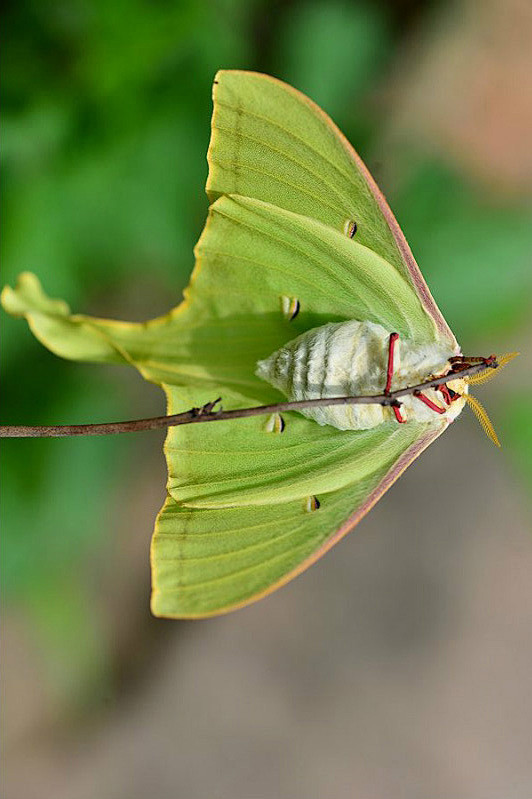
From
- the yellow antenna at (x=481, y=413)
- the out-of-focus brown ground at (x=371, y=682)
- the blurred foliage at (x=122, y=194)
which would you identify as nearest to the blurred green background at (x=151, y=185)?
the blurred foliage at (x=122, y=194)

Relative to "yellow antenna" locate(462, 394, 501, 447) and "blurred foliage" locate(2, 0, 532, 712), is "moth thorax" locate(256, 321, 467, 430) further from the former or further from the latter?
"blurred foliage" locate(2, 0, 532, 712)

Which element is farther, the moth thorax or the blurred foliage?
the blurred foliage

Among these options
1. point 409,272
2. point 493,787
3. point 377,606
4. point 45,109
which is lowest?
point 493,787

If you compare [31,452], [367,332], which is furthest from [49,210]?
[367,332]

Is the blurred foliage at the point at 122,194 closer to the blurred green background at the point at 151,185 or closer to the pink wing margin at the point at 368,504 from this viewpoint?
the blurred green background at the point at 151,185

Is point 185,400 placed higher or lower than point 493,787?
higher

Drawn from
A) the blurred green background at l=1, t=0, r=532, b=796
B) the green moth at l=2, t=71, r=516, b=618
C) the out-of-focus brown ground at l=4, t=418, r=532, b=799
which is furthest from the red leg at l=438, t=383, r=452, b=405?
the out-of-focus brown ground at l=4, t=418, r=532, b=799

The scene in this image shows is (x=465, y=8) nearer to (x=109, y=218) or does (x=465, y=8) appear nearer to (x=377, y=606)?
(x=109, y=218)
